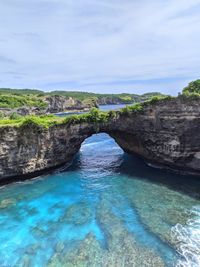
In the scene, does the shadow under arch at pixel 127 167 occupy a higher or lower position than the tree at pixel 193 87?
lower

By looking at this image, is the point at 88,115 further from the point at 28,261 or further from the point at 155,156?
the point at 28,261

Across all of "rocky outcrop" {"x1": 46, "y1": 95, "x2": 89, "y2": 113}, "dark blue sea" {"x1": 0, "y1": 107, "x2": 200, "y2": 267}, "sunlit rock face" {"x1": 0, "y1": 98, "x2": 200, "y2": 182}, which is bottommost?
"dark blue sea" {"x1": 0, "y1": 107, "x2": 200, "y2": 267}

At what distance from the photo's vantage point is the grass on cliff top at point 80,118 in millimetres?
34244

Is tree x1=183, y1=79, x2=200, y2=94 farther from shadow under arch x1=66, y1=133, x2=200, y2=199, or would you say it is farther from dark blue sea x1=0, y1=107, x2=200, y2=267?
dark blue sea x1=0, y1=107, x2=200, y2=267

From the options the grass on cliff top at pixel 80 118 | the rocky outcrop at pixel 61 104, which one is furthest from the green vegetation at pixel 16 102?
the grass on cliff top at pixel 80 118

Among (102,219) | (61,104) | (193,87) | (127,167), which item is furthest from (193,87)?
(61,104)

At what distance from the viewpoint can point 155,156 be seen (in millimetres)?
37812

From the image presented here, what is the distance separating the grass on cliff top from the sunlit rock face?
502 mm

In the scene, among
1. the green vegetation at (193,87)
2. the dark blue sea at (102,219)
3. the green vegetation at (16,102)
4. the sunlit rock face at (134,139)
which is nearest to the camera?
the dark blue sea at (102,219)

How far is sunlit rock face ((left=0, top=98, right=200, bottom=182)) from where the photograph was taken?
33.0 m

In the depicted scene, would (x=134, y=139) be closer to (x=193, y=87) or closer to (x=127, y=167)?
(x=127, y=167)

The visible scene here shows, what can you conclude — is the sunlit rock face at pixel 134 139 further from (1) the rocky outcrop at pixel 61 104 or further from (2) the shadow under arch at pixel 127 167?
(1) the rocky outcrop at pixel 61 104

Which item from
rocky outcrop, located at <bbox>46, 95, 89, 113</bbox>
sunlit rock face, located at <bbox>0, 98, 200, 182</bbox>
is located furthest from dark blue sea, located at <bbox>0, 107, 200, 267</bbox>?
rocky outcrop, located at <bbox>46, 95, 89, 113</bbox>

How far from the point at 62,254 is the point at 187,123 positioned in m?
20.5
